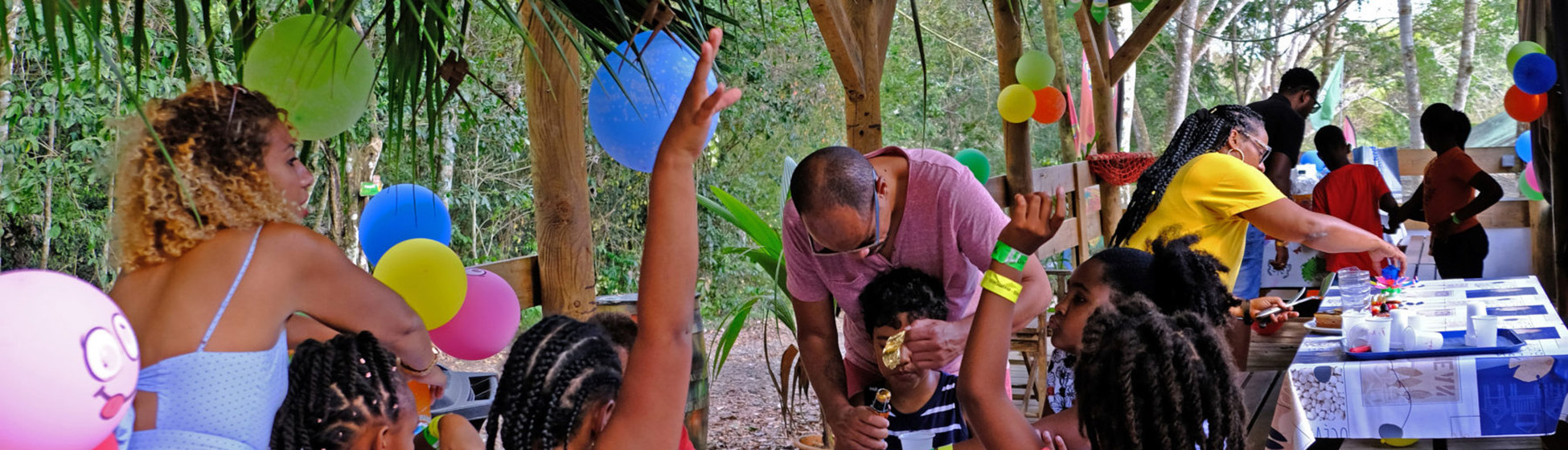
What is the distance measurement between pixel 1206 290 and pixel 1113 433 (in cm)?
78

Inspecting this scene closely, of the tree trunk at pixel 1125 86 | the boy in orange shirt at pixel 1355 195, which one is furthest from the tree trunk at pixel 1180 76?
the boy in orange shirt at pixel 1355 195

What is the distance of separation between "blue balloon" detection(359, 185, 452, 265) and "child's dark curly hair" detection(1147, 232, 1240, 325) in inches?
80.5

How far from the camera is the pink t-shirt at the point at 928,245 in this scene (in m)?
2.29

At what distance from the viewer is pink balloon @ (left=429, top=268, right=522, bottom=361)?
9.31ft

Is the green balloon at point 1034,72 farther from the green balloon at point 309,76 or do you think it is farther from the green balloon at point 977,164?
the green balloon at point 309,76

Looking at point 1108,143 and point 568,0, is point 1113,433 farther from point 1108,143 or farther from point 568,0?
point 1108,143

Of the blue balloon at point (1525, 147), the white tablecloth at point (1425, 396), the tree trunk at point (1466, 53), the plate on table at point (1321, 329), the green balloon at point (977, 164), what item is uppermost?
the tree trunk at point (1466, 53)

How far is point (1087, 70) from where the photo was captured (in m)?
7.34

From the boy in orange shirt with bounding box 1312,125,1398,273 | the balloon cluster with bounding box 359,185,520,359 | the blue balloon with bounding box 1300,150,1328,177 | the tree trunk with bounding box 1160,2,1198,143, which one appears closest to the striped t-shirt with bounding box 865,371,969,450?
the balloon cluster with bounding box 359,185,520,359

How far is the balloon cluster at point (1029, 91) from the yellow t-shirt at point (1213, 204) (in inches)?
74.3

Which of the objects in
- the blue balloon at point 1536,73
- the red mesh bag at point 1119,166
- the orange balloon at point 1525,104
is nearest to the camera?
the blue balloon at point 1536,73

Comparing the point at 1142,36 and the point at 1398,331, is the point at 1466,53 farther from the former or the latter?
the point at 1398,331

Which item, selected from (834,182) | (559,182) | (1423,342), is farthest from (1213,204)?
(559,182)

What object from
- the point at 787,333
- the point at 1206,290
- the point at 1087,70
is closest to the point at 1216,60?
the point at 787,333
